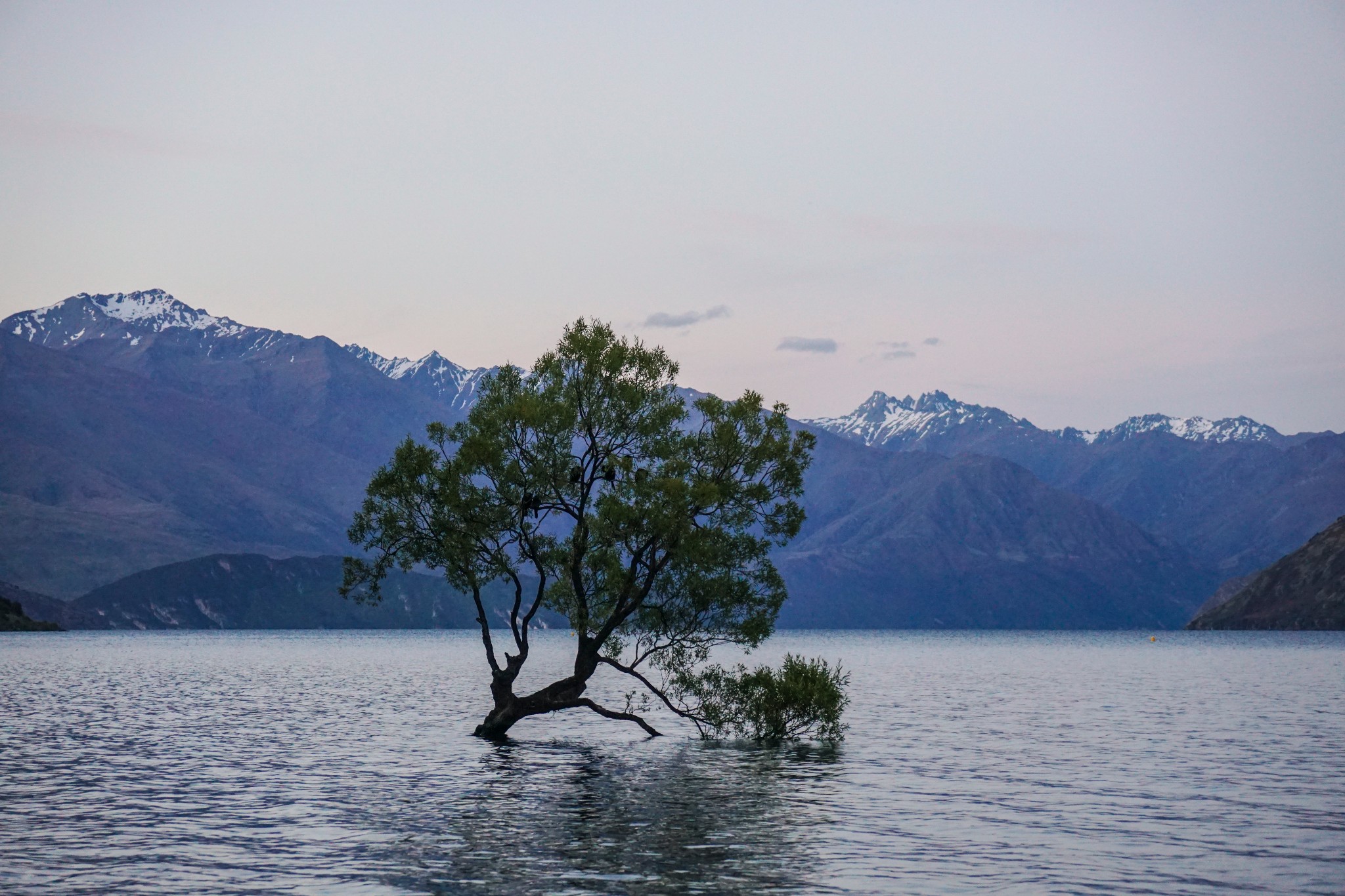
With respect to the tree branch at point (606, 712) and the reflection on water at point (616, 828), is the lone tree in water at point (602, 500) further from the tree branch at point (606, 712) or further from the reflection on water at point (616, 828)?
the reflection on water at point (616, 828)

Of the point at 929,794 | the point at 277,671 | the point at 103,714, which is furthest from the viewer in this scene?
the point at 277,671

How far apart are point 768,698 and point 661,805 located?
2078 centimetres

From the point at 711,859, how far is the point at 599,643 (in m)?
26.6

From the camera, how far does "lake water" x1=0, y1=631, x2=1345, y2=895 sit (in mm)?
34500

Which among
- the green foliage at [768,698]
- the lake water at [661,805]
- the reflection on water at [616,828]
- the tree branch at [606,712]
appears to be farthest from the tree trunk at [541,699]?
the green foliage at [768,698]

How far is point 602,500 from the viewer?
197 feet

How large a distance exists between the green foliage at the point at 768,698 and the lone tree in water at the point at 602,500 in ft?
14.9

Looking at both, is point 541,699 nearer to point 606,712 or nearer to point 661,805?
point 606,712

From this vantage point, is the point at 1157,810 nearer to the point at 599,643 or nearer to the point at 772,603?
the point at 772,603

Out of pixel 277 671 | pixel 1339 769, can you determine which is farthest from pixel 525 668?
pixel 1339 769

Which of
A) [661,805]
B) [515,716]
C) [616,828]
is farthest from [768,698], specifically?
[616,828]

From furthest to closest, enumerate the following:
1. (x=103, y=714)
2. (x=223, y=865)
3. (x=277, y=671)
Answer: (x=277, y=671) → (x=103, y=714) → (x=223, y=865)

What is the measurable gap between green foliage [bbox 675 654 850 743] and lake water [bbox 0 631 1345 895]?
2.09 metres

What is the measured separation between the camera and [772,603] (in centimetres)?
6306
